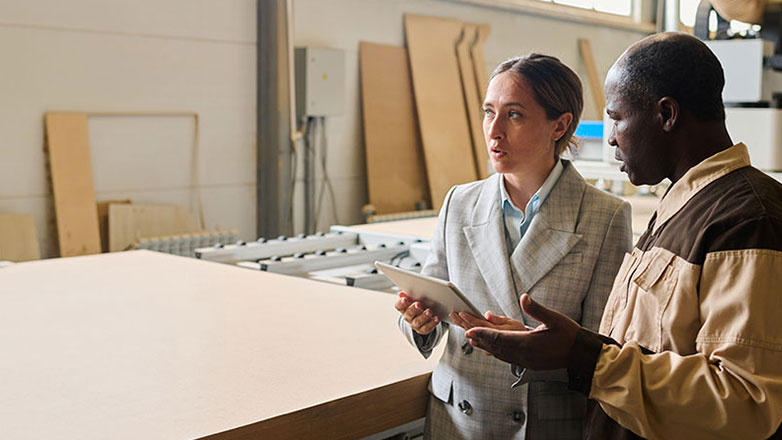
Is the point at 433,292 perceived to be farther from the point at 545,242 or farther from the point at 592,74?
the point at 592,74

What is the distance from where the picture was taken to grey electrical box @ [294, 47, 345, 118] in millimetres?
5645

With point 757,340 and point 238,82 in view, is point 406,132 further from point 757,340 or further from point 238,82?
point 757,340

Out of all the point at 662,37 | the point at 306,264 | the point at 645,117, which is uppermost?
the point at 662,37

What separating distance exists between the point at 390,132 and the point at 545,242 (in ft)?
16.1

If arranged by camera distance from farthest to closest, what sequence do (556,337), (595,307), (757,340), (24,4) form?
(24,4) → (595,307) → (556,337) → (757,340)

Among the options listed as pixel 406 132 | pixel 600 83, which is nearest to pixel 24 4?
pixel 406 132

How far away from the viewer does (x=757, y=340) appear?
39.4 inches

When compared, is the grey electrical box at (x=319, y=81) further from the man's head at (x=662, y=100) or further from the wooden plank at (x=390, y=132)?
the man's head at (x=662, y=100)

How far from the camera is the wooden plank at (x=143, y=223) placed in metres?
4.78

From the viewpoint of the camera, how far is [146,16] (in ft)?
16.2

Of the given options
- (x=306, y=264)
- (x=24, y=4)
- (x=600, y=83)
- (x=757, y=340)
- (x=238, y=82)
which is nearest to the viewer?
(x=757, y=340)

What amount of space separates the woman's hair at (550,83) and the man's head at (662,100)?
0.47 metres

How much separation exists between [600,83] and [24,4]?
594cm

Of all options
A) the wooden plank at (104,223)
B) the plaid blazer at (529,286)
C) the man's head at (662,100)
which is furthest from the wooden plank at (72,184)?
the man's head at (662,100)
